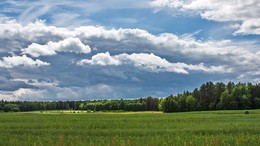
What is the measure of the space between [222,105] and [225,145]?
114138 millimetres

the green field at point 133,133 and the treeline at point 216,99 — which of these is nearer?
the green field at point 133,133

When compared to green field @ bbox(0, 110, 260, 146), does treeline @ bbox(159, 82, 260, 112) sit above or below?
above

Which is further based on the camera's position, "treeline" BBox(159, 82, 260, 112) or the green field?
"treeline" BBox(159, 82, 260, 112)

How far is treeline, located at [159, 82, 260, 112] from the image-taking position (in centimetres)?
12356

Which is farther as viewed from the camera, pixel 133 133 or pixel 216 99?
pixel 216 99

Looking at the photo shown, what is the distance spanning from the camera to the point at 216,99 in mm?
134750

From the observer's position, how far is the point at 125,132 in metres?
29.9

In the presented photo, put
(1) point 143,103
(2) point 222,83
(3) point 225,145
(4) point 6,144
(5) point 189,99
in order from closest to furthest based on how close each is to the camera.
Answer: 1. (3) point 225,145
2. (4) point 6,144
3. (5) point 189,99
4. (2) point 222,83
5. (1) point 143,103

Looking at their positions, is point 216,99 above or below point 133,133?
above

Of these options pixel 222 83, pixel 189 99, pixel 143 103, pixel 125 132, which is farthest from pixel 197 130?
pixel 143 103

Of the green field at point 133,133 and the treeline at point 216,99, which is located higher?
the treeline at point 216,99

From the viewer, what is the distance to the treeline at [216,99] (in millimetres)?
123562

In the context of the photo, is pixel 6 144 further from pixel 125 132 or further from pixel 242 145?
pixel 125 132

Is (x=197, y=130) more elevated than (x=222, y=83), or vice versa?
(x=222, y=83)
